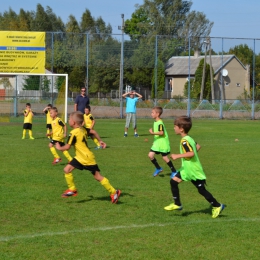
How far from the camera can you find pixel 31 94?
36781 millimetres

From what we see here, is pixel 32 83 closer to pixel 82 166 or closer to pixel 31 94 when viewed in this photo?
pixel 31 94

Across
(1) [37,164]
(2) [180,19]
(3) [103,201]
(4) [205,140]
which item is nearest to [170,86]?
(2) [180,19]

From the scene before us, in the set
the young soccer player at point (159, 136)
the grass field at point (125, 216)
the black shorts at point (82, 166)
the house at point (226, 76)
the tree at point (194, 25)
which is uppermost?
the tree at point (194, 25)

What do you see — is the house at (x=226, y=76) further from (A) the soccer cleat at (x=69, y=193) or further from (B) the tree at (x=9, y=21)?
(A) the soccer cleat at (x=69, y=193)

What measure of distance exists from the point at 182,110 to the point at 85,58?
8.32m

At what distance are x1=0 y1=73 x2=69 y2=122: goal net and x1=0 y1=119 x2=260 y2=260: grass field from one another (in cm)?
1991

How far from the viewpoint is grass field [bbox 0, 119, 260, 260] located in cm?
626

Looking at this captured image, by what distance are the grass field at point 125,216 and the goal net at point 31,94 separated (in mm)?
19906

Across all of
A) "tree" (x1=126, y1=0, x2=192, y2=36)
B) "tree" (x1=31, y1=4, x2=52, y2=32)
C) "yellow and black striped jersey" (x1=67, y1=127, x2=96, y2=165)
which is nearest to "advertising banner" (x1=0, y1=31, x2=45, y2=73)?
"yellow and black striped jersey" (x1=67, y1=127, x2=96, y2=165)

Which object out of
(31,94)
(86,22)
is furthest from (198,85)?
(86,22)

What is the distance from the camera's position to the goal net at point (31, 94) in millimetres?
33872

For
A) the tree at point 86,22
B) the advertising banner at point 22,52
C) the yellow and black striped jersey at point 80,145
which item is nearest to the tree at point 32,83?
the advertising banner at point 22,52

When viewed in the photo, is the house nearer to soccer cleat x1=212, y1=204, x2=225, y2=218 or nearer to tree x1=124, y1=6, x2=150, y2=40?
tree x1=124, y1=6, x2=150, y2=40

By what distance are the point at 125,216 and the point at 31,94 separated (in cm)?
2977
